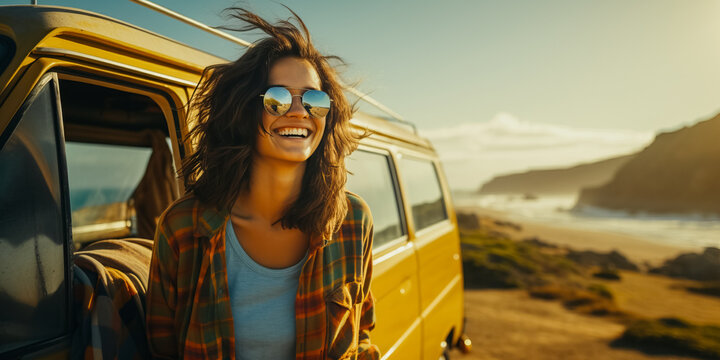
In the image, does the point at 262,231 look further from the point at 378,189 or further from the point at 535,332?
the point at 535,332

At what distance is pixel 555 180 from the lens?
12938cm

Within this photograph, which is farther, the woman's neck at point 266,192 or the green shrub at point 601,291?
the green shrub at point 601,291

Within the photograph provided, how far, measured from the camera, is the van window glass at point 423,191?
3361 millimetres

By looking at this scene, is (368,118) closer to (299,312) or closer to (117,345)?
(299,312)

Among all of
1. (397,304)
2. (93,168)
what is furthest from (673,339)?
(93,168)

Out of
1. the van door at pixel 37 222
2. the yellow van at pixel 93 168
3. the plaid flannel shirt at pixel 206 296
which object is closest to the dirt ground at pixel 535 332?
the yellow van at pixel 93 168

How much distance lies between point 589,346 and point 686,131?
7269 centimetres

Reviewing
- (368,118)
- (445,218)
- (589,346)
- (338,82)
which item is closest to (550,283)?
(589,346)

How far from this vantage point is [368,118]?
2834 millimetres

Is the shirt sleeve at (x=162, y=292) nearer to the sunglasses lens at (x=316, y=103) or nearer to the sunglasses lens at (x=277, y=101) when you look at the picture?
the sunglasses lens at (x=277, y=101)

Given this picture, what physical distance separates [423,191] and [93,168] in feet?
8.53

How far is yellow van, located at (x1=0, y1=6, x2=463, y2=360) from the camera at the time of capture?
1.07 meters

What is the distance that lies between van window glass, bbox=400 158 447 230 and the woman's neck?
1.68 m

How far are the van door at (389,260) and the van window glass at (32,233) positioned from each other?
1.41 meters
